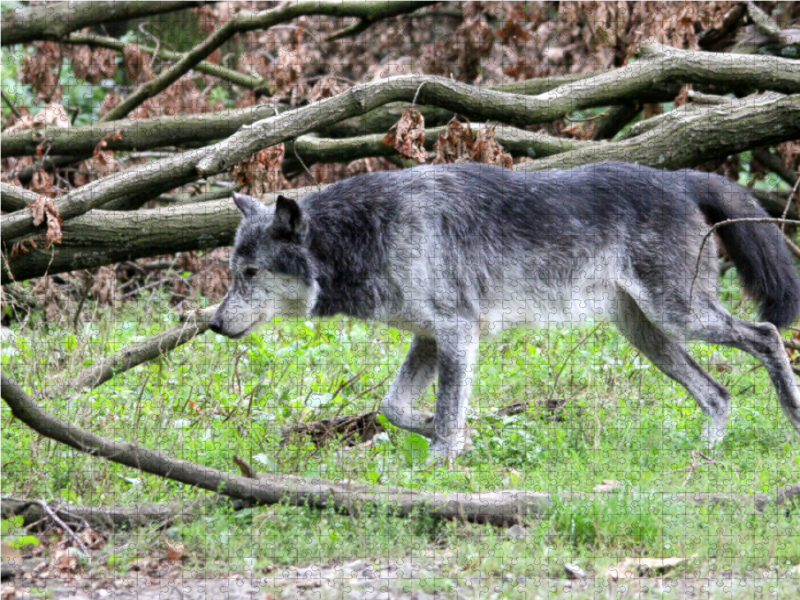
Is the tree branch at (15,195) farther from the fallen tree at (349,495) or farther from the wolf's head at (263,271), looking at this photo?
the fallen tree at (349,495)

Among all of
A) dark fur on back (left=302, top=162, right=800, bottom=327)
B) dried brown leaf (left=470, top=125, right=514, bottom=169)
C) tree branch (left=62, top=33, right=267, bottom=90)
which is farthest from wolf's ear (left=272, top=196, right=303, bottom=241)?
tree branch (left=62, top=33, right=267, bottom=90)

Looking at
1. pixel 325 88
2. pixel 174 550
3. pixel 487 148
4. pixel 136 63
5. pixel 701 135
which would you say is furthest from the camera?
pixel 136 63

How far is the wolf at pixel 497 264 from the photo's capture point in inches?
244

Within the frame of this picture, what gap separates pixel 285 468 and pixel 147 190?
8.38 ft

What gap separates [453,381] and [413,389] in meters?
0.39

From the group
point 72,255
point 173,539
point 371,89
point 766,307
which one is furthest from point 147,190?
point 766,307

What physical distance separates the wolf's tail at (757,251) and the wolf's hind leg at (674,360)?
59 centimetres

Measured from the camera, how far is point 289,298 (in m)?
6.40

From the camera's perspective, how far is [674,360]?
6.75 metres

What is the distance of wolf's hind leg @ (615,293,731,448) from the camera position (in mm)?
6621

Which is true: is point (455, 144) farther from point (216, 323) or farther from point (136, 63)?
point (136, 63)

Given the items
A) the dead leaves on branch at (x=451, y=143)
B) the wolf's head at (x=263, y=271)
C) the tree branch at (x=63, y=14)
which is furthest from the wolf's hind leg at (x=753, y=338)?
the tree branch at (x=63, y=14)

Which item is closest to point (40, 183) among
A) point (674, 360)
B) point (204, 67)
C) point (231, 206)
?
point (231, 206)

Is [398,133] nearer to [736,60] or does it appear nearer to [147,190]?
[147,190]
